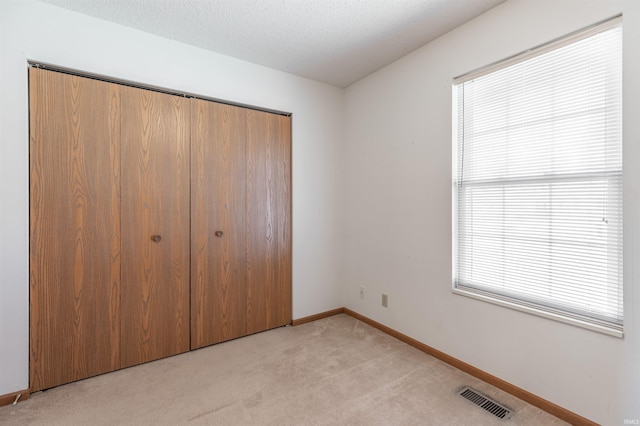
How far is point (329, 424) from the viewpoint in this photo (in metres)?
1.69

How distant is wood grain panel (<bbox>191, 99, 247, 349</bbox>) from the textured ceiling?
55 centimetres

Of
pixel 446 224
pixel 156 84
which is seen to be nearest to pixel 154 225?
pixel 156 84

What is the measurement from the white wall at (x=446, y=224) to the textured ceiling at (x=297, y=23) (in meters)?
0.22

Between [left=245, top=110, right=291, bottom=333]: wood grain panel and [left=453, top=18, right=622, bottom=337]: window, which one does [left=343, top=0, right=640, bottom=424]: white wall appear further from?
[left=245, top=110, right=291, bottom=333]: wood grain panel

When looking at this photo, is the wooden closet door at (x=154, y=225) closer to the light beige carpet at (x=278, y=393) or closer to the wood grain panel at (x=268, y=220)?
the light beige carpet at (x=278, y=393)

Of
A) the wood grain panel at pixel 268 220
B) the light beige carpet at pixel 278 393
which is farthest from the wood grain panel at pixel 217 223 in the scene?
the light beige carpet at pixel 278 393

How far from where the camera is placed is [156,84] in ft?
7.73

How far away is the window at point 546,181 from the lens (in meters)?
1.60

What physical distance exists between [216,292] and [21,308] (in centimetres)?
124

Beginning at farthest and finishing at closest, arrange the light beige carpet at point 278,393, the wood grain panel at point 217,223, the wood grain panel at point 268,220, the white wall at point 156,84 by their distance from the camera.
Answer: the wood grain panel at point 268,220
the wood grain panel at point 217,223
the white wall at point 156,84
the light beige carpet at point 278,393

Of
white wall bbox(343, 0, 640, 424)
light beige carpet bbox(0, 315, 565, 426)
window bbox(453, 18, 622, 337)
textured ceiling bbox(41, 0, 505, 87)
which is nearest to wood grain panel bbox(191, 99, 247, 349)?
light beige carpet bbox(0, 315, 565, 426)

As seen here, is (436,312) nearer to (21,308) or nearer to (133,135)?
(133,135)

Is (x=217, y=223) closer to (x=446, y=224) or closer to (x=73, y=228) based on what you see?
(x=73, y=228)

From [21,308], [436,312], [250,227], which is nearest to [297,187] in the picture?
[250,227]
